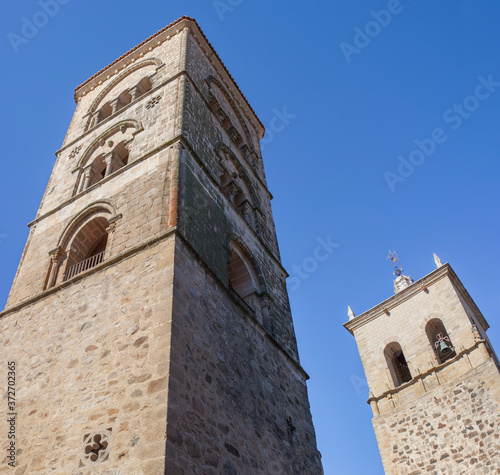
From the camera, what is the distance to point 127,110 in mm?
13047

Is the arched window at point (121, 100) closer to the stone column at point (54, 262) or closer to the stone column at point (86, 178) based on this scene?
the stone column at point (86, 178)

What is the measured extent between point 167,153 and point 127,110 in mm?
3976

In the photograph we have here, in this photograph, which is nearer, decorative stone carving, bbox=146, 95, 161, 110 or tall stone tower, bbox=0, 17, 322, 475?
tall stone tower, bbox=0, 17, 322, 475

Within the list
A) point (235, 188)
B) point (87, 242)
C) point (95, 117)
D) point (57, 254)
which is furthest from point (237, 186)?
point (95, 117)

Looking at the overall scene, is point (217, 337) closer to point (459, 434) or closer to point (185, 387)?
point (185, 387)

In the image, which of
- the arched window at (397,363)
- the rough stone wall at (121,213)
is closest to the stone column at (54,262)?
the rough stone wall at (121,213)

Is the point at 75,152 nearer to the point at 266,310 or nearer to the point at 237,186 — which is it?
the point at 237,186

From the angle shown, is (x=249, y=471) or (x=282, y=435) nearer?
(x=249, y=471)

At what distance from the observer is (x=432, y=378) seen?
17672 mm

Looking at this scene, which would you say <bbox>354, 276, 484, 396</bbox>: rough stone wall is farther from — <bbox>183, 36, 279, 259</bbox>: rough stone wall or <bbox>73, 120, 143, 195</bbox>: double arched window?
<bbox>73, 120, 143, 195</bbox>: double arched window

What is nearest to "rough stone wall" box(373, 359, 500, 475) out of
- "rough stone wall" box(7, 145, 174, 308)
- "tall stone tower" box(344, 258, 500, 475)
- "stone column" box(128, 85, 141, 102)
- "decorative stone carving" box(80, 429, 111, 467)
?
"tall stone tower" box(344, 258, 500, 475)

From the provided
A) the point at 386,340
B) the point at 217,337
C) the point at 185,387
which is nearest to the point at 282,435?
the point at 217,337

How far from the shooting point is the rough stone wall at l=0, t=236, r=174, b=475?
5.59 m

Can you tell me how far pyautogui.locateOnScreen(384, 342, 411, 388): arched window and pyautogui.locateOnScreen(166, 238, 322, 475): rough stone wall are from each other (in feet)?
38.5
